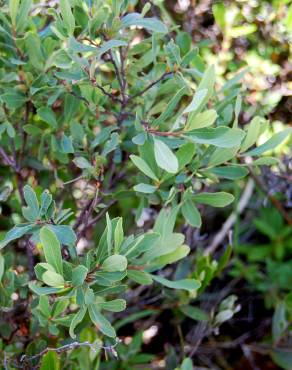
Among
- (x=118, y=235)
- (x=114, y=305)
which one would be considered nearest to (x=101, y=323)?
(x=114, y=305)

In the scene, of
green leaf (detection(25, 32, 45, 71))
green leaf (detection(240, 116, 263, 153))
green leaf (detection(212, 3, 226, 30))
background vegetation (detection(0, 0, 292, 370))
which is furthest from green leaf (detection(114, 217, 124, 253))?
green leaf (detection(212, 3, 226, 30))

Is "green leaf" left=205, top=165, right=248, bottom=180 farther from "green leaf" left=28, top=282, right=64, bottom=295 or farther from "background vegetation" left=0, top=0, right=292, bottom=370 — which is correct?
"green leaf" left=28, top=282, right=64, bottom=295

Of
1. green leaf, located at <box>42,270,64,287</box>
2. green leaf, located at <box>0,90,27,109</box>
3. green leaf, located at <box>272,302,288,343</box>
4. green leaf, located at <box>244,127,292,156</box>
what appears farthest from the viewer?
green leaf, located at <box>272,302,288,343</box>

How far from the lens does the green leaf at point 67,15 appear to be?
1029 millimetres

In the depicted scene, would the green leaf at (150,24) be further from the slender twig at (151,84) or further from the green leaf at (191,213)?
the green leaf at (191,213)

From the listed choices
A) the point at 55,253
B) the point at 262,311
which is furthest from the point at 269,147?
the point at 262,311

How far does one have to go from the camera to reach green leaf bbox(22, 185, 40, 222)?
1021 millimetres

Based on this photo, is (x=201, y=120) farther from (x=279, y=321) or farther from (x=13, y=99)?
(x=279, y=321)

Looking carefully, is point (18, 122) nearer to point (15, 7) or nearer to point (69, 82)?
point (69, 82)

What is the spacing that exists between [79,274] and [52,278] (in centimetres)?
4

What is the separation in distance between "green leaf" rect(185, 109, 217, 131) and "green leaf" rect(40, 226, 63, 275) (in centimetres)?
29

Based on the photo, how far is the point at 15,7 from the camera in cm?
114

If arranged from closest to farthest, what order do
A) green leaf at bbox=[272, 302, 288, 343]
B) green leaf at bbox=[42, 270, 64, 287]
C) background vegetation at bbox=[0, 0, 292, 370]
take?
green leaf at bbox=[42, 270, 64, 287], background vegetation at bbox=[0, 0, 292, 370], green leaf at bbox=[272, 302, 288, 343]

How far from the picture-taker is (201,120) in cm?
102
